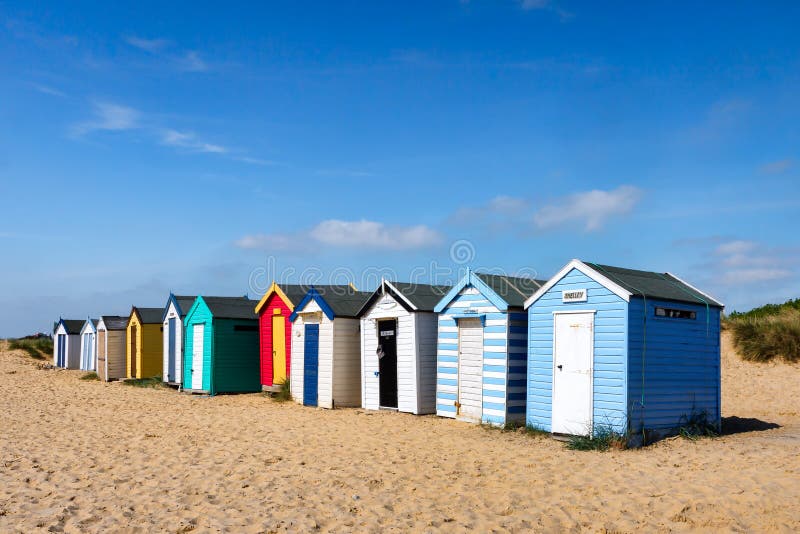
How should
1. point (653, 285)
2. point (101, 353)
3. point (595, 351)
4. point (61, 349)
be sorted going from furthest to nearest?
point (61, 349)
point (101, 353)
point (653, 285)
point (595, 351)

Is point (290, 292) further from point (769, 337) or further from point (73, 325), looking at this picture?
point (73, 325)

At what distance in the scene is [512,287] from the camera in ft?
51.6

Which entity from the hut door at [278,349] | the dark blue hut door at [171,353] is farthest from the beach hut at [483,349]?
the dark blue hut door at [171,353]

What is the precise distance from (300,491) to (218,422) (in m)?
7.23

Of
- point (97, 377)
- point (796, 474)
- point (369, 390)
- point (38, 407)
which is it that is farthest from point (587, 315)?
point (97, 377)

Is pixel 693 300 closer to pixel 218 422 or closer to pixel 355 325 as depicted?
pixel 355 325

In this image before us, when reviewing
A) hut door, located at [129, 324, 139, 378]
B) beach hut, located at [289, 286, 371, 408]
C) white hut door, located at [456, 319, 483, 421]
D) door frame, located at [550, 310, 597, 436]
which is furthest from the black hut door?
hut door, located at [129, 324, 139, 378]

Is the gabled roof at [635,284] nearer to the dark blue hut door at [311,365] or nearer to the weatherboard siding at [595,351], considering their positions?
the weatherboard siding at [595,351]

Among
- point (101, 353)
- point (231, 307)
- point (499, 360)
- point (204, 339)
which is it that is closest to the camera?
point (499, 360)

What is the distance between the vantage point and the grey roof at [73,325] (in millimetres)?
40031

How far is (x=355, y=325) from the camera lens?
18766 millimetres

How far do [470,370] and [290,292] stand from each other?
772cm

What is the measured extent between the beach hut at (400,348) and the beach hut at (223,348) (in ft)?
20.9

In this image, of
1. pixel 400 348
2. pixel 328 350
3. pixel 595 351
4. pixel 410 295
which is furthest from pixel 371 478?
pixel 328 350
